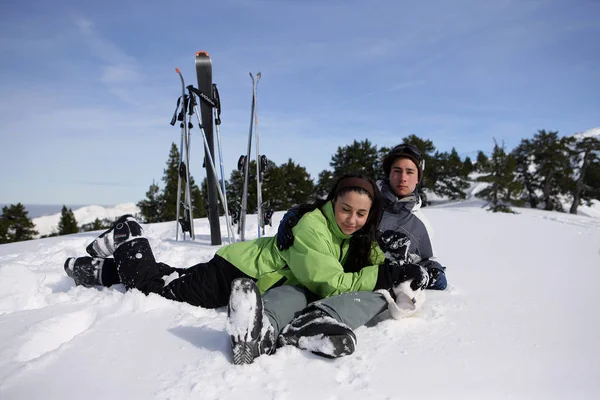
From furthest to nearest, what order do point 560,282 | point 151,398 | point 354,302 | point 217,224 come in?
point 217,224
point 560,282
point 354,302
point 151,398

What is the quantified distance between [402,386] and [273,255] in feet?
3.37

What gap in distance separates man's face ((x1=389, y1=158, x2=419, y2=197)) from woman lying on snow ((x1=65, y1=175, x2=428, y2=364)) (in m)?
0.64

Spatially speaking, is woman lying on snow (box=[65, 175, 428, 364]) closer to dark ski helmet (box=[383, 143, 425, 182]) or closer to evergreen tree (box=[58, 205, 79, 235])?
dark ski helmet (box=[383, 143, 425, 182])

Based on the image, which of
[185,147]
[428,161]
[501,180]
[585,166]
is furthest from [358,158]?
[185,147]

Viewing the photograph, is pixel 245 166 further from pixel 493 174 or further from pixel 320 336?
pixel 493 174

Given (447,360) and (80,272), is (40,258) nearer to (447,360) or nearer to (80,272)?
(80,272)

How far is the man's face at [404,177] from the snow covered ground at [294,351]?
0.78m

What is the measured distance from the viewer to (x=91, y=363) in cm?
138

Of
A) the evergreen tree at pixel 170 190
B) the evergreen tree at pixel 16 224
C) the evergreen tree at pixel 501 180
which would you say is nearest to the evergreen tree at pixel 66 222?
the evergreen tree at pixel 16 224

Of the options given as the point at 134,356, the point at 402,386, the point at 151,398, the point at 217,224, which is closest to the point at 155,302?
the point at 134,356

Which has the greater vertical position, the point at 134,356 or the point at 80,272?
the point at 80,272

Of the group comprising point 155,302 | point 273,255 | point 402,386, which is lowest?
point 402,386

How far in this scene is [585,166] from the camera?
81.0 feet

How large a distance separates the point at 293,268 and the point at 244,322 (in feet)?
1.94
